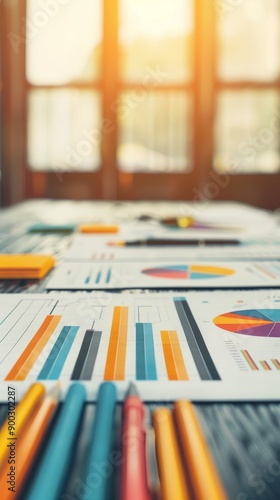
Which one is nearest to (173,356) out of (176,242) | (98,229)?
(176,242)

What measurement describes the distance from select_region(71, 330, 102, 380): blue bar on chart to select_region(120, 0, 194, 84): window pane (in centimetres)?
463

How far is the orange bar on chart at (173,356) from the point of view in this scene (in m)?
0.50

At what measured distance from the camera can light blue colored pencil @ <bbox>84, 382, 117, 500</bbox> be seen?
1.00 ft

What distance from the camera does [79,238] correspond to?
5.03 ft

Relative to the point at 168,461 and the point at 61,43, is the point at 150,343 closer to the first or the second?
the point at 168,461

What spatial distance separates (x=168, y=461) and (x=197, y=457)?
2 cm

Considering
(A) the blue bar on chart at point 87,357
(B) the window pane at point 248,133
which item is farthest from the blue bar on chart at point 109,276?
(B) the window pane at point 248,133

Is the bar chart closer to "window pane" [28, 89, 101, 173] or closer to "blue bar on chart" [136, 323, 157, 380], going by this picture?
"blue bar on chart" [136, 323, 157, 380]

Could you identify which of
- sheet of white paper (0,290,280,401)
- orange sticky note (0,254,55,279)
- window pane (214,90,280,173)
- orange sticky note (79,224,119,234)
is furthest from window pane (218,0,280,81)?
sheet of white paper (0,290,280,401)

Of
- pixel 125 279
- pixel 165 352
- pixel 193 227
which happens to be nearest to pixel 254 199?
pixel 193 227

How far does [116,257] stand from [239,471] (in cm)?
89

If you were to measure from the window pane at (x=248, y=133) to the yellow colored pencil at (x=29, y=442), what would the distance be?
190 inches

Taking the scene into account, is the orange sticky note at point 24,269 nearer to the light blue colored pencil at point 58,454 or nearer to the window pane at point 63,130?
the light blue colored pencil at point 58,454

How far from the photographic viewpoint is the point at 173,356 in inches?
21.5
